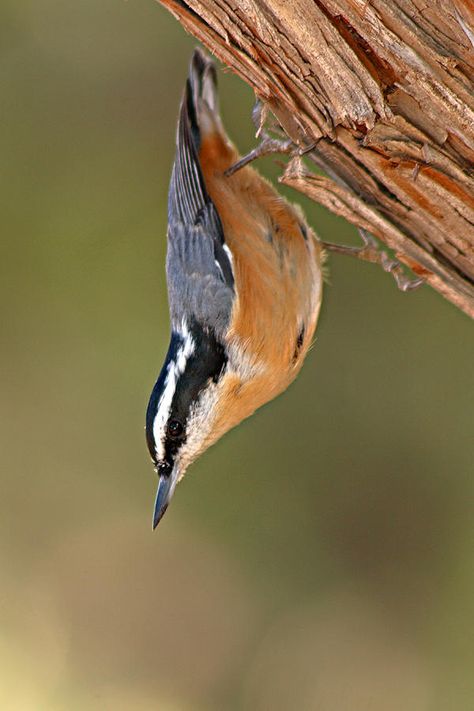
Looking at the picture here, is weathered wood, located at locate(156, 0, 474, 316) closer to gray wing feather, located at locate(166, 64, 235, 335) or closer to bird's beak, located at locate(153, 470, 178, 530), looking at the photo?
gray wing feather, located at locate(166, 64, 235, 335)

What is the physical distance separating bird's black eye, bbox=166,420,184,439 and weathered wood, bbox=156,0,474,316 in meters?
1.09

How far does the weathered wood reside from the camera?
2.60m

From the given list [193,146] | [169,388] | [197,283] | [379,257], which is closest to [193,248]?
[197,283]

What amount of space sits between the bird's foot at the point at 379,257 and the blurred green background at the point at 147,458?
37.8 inches

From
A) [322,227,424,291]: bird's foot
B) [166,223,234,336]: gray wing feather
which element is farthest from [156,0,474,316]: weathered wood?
[166,223,234,336]: gray wing feather

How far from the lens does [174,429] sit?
354 cm

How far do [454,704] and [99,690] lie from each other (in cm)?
204

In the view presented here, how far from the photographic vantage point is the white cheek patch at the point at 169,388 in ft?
11.5

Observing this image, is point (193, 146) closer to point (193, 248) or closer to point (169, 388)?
point (193, 248)

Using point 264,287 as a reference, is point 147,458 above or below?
below

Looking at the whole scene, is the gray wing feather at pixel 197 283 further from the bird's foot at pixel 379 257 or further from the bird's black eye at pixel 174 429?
the bird's foot at pixel 379 257

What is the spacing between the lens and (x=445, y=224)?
9.81 ft

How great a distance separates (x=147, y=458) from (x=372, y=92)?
3.21 meters

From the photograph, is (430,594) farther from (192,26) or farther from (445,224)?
(192,26)
